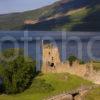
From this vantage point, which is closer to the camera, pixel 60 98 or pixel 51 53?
pixel 60 98

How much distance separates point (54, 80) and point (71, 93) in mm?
4689

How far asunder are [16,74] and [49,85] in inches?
127

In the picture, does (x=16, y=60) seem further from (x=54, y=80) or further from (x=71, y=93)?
(x=71, y=93)

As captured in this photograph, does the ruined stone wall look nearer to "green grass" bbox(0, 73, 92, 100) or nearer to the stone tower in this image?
the stone tower

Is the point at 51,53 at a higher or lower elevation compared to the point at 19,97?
higher

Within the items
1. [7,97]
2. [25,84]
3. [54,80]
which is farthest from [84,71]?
[7,97]

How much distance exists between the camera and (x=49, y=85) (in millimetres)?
43656

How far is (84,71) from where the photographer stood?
149 feet

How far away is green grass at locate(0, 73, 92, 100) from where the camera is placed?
4069cm

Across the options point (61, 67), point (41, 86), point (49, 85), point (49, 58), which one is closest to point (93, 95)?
point (49, 85)

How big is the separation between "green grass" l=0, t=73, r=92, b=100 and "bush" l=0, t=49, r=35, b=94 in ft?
2.76

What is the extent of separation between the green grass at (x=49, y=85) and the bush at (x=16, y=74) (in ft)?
2.76

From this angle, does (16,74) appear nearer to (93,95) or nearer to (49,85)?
(49,85)

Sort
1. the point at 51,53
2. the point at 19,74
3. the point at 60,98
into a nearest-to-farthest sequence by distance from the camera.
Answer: the point at 60,98
the point at 19,74
the point at 51,53
